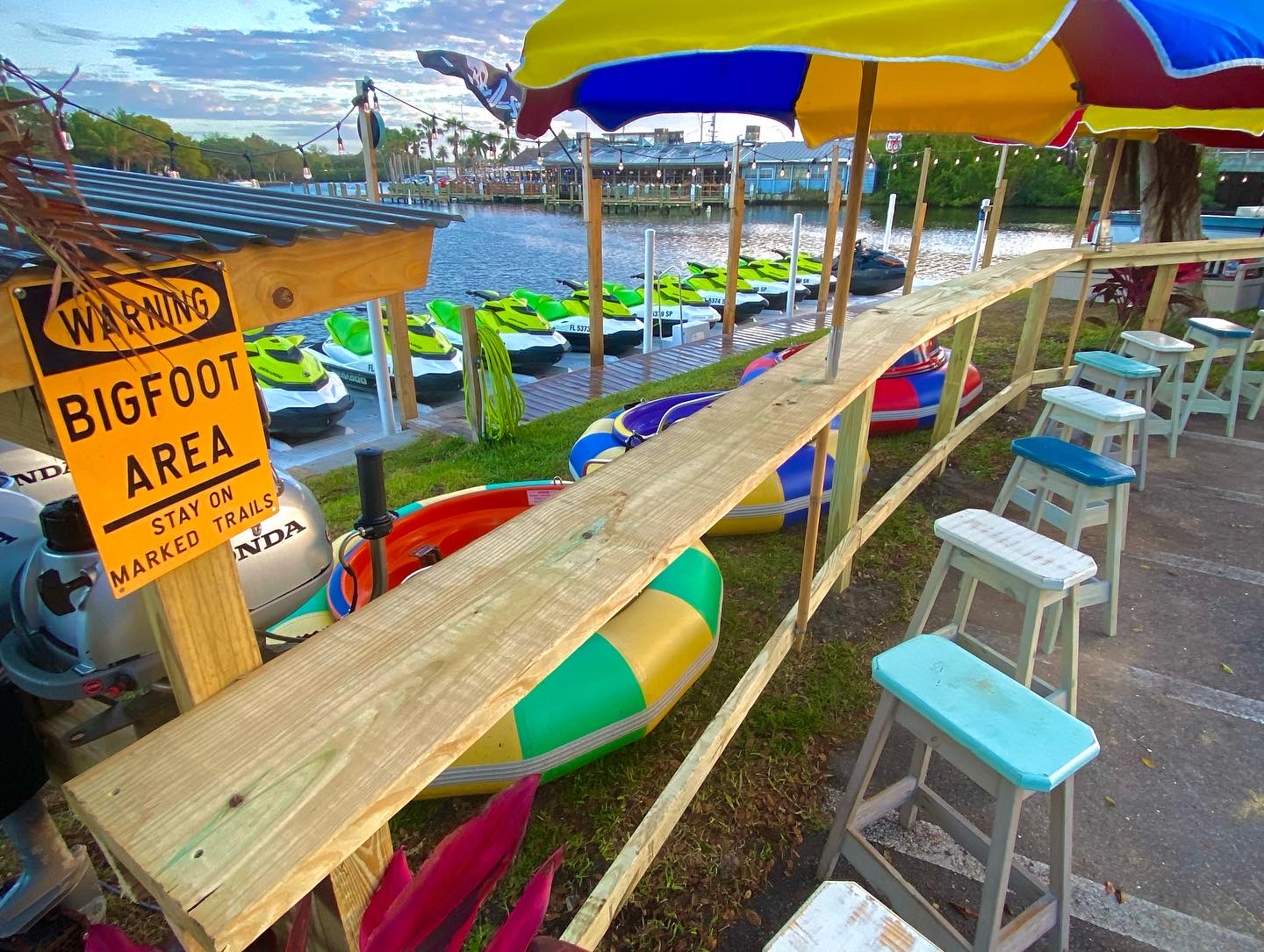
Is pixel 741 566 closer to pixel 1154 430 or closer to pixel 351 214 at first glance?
pixel 351 214

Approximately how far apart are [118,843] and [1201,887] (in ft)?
9.53

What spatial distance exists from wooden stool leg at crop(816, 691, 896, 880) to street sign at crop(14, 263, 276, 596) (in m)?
1.75

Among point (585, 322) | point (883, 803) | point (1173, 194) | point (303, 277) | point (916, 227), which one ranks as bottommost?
point (585, 322)

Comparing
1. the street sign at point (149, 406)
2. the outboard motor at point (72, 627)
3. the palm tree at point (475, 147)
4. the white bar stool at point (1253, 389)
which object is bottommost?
the white bar stool at point (1253, 389)

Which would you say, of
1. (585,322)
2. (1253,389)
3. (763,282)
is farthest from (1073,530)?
(763,282)

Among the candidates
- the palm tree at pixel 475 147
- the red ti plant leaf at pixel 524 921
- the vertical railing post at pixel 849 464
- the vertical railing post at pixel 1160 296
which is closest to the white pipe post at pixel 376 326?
the vertical railing post at pixel 849 464

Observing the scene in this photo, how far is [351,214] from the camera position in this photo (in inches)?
51.2

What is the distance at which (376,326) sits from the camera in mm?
6719

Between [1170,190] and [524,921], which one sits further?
[1170,190]

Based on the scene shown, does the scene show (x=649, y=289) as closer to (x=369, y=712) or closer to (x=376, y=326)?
(x=376, y=326)

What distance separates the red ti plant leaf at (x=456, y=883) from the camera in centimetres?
96

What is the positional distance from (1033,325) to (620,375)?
16.4 ft

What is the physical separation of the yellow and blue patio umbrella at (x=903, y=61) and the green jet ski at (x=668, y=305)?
10.0 meters

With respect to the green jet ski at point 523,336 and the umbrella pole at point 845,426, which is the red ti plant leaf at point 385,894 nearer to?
the umbrella pole at point 845,426
